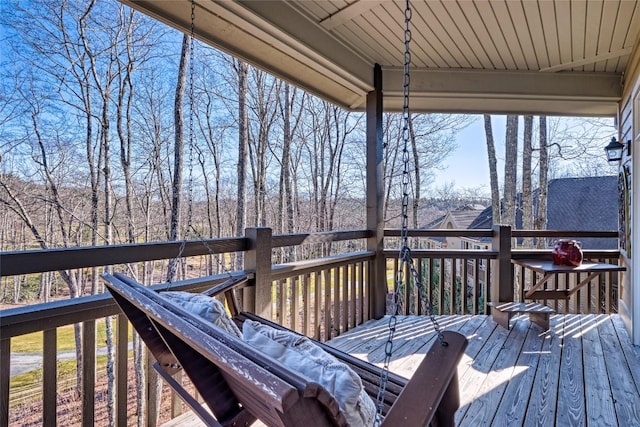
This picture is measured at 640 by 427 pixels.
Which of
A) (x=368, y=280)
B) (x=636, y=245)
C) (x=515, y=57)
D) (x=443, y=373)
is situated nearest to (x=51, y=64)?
(x=368, y=280)

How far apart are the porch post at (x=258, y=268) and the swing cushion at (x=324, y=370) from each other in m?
1.18

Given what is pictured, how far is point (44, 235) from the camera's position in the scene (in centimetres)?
615

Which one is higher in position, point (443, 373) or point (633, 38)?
point (633, 38)

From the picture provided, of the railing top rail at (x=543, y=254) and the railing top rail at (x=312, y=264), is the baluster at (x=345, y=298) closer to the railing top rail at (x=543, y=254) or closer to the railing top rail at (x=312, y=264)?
the railing top rail at (x=312, y=264)

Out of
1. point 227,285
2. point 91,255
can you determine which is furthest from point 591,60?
point 91,255

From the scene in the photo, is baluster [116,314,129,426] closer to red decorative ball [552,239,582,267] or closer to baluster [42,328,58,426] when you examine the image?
baluster [42,328,58,426]

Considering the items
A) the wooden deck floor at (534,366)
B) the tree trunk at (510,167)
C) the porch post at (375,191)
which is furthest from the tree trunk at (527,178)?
the porch post at (375,191)

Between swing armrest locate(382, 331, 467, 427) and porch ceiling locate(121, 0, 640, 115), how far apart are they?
7.61 feet

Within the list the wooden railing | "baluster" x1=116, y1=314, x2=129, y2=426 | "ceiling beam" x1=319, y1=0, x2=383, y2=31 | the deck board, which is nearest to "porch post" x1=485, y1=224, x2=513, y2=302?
the wooden railing

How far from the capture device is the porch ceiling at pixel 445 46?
2.59 m

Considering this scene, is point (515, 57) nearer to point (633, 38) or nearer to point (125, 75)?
point (633, 38)

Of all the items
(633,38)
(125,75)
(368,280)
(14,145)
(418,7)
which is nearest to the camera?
(418,7)

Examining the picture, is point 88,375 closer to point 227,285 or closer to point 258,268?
point 227,285

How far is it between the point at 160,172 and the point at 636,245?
26.3 ft
